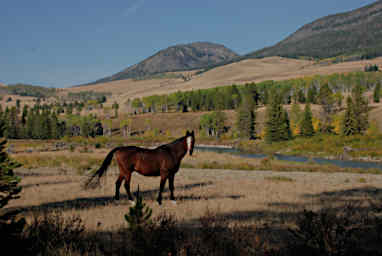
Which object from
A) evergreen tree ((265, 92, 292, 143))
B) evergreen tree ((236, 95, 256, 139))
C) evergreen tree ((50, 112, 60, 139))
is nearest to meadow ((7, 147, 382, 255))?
evergreen tree ((265, 92, 292, 143))

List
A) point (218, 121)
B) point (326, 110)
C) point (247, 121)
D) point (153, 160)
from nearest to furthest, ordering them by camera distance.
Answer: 1. point (153, 160)
2. point (247, 121)
3. point (326, 110)
4. point (218, 121)

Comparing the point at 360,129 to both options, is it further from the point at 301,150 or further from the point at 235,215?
the point at 235,215

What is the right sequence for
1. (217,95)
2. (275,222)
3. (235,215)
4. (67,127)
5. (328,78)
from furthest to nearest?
(328,78)
(217,95)
(67,127)
(235,215)
(275,222)

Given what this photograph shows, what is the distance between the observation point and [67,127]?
130m

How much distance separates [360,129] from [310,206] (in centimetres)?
8280

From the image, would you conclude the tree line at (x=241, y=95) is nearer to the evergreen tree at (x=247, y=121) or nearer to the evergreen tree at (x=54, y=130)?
the evergreen tree at (x=247, y=121)

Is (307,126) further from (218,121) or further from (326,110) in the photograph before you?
(218,121)

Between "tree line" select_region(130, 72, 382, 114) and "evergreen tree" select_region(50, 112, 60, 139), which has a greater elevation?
"tree line" select_region(130, 72, 382, 114)

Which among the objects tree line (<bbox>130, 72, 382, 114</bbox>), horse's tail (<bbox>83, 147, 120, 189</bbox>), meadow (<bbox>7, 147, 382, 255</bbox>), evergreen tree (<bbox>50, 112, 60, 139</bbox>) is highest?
tree line (<bbox>130, 72, 382, 114</bbox>)

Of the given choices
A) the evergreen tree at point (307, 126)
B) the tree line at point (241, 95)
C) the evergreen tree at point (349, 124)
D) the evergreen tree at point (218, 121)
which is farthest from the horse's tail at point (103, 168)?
the tree line at point (241, 95)

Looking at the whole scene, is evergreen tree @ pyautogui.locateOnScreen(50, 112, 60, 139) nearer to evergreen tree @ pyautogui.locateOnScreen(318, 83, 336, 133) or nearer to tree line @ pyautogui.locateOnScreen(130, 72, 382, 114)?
tree line @ pyautogui.locateOnScreen(130, 72, 382, 114)

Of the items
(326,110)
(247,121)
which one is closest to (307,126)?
(247,121)

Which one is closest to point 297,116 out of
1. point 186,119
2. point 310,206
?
point 186,119

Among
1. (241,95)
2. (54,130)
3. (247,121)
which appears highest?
(241,95)
